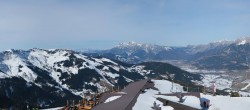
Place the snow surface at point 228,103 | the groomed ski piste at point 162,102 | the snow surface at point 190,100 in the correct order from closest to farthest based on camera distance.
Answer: the groomed ski piste at point 162,102
the snow surface at point 190,100
the snow surface at point 228,103

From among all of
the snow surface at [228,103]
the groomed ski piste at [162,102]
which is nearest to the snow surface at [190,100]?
the groomed ski piste at [162,102]

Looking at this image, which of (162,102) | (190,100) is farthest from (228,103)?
(162,102)

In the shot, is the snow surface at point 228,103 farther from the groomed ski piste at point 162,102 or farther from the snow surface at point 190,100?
the snow surface at point 190,100

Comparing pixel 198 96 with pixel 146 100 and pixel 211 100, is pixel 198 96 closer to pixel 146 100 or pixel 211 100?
pixel 211 100

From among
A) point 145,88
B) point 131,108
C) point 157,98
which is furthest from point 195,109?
point 145,88

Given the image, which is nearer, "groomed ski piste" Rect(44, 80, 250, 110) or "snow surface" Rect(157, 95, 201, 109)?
"groomed ski piste" Rect(44, 80, 250, 110)

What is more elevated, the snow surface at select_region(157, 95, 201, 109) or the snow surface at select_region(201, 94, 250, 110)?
the snow surface at select_region(157, 95, 201, 109)

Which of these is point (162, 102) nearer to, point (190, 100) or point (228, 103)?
point (190, 100)

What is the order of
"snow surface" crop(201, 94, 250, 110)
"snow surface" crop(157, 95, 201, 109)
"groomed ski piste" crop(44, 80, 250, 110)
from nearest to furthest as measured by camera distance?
"groomed ski piste" crop(44, 80, 250, 110) < "snow surface" crop(157, 95, 201, 109) < "snow surface" crop(201, 94, 250, 110)

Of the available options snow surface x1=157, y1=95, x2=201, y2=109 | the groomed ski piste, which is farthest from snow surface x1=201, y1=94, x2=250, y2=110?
snow surface x1=157, y1=95, x2=201, y2=109

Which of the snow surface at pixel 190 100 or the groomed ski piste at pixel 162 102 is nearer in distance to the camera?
the groomed ski piste at pixel 162 102

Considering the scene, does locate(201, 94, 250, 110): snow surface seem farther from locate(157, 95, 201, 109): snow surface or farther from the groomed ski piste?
locate(157, 95, 201, 109): snow surface
